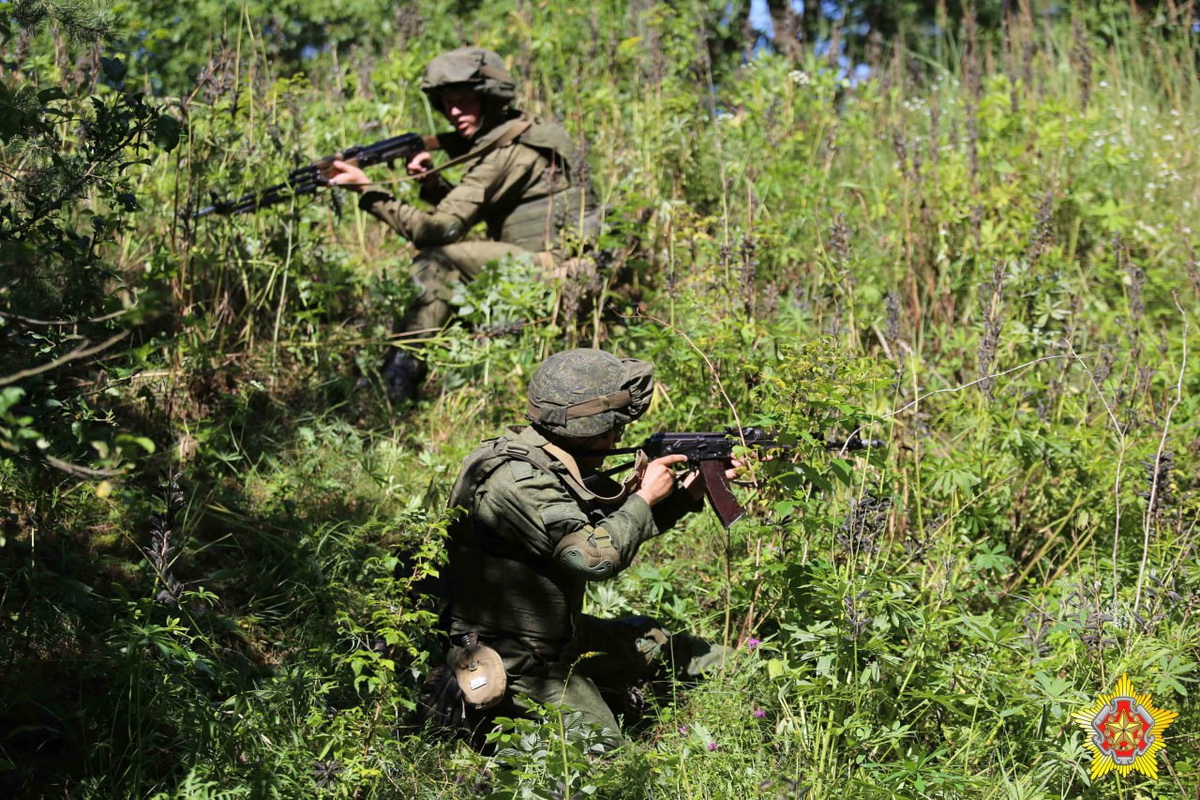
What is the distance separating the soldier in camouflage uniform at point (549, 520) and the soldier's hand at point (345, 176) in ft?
7.43

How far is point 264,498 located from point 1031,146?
4358mm

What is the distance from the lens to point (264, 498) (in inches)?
182

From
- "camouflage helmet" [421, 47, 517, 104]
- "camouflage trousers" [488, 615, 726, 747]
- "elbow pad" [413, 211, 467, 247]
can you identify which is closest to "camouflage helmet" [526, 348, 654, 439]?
"camouflage trousers" [488, 615, 726, 747]

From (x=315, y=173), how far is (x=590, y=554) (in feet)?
9.30

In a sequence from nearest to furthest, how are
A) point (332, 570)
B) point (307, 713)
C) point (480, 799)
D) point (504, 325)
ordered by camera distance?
point (480, 799)
point (307, 713)
point (332, 570)
point (504, 325)

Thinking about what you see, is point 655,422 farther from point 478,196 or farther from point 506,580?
point 478,196

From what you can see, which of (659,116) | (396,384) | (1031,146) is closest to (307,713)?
(396,384)

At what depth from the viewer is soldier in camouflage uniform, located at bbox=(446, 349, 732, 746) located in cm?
341

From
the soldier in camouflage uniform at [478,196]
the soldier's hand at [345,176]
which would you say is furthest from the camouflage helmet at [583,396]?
the soldier's hand at [345,176]

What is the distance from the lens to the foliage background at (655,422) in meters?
3.22

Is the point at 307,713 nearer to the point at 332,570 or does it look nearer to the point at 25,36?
the point at 332,570

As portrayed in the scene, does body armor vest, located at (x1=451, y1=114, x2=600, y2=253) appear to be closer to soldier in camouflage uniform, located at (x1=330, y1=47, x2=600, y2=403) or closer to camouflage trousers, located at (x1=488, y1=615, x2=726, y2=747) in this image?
soldier in camouflage uniform, located at (x1=330, y1=47, x2=600, y2=403)

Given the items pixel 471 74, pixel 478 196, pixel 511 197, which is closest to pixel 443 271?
pixel 478 196

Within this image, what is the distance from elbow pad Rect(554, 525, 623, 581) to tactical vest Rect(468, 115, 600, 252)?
2571 mm
